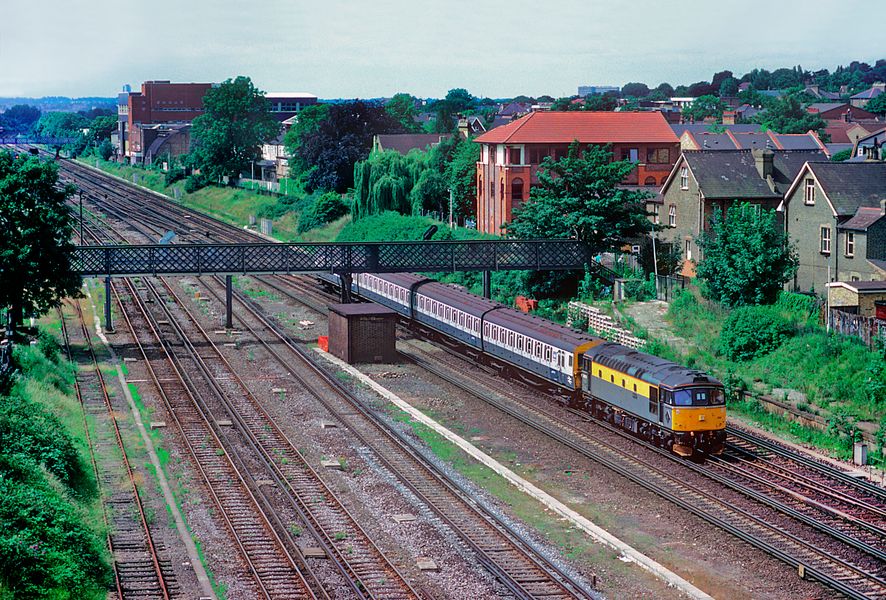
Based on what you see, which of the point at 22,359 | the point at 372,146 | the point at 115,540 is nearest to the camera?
the point at 115,540

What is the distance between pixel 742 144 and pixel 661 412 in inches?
2793

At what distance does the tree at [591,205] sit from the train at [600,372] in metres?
8.46

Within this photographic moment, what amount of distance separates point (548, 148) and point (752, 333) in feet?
117

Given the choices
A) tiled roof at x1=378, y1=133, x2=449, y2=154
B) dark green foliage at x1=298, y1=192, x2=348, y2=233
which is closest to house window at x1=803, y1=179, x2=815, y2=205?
dark green foliage at x1=298, y1=192, x2=348, y2=233

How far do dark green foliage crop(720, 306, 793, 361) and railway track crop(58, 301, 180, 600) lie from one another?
23.3 meters

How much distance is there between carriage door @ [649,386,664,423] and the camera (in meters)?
32.9

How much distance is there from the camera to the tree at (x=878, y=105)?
177125mm

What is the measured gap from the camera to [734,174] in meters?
59.9

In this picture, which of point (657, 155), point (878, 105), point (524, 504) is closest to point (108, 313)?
point (524, 504)

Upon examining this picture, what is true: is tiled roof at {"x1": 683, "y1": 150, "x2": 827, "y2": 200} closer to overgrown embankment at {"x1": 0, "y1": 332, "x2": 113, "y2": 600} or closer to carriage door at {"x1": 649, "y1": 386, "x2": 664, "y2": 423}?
carriage door at {"x1": 649, "y1": 386, "x2": 664, "y2": 423}

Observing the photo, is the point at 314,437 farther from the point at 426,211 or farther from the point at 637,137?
the point at 426,211

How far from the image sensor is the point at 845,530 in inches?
1049

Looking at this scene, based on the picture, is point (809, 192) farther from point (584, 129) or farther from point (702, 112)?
point (702, 112)

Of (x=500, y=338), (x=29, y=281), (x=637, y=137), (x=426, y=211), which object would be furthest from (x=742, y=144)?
(x=29, y=281)
